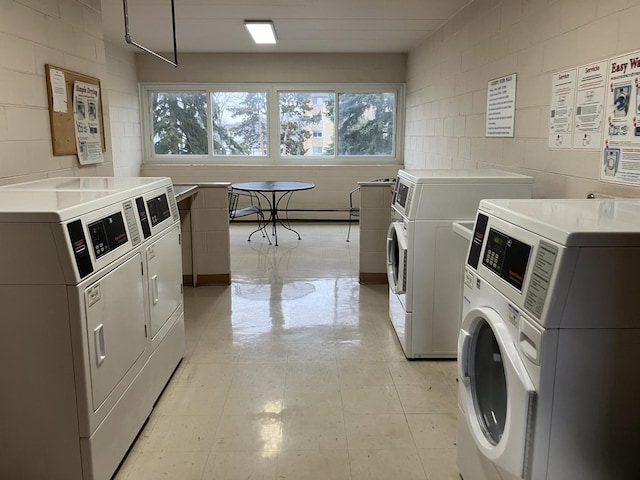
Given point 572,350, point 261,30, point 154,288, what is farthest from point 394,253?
point 261,30

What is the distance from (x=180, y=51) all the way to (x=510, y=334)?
280 inches

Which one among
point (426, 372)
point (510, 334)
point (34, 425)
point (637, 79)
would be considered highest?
point (637, 79)

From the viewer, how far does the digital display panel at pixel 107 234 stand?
1.91 metres

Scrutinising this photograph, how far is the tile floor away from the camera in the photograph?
7.24ft

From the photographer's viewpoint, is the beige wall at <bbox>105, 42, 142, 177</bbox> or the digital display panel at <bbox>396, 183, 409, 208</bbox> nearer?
the digital display panel at <bbox>396, 183, 409, 208</bbox>

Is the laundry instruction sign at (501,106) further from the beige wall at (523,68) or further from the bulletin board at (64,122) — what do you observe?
the bulletin board at (64,122)

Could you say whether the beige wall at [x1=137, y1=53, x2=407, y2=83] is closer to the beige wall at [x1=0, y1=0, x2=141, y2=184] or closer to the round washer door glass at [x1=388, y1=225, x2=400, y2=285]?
the beige wall at [x1=0, y1=0, x2=141, y2=184]

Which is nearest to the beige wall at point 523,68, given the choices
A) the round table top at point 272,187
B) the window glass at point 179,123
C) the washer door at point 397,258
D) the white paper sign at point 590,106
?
the white paper sign at point 590,106

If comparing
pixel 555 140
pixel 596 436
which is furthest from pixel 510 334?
pixel 555 140

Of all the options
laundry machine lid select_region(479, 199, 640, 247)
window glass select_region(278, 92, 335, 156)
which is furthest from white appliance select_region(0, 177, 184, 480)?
window glass select_region(278, 92, 335, 156)

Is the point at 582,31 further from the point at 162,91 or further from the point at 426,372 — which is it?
the point at 162,91

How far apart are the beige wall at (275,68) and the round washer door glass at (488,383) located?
21.4 ft

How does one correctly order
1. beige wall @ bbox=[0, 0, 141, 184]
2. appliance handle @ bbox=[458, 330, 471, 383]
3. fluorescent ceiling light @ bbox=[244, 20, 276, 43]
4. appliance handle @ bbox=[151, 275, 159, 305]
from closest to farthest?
appliance handle @ bbox=[458, 330, 471, 383] < appliance handle @ bbox=[151, 275, 159, 305] < beige wall @ bbox=[0, 0, 141, 184] < fluorescent ceiling light @ bbox=[244, 20, 276, 43]

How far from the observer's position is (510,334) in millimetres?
1505
